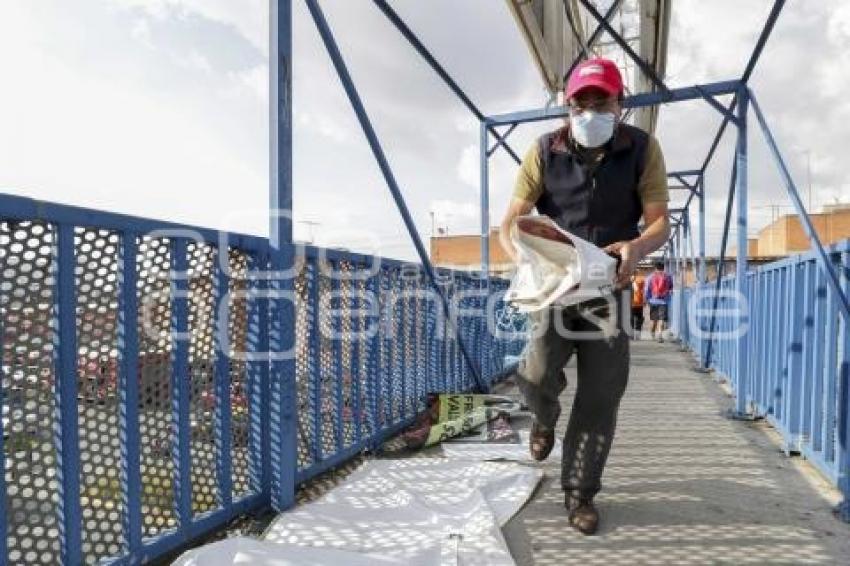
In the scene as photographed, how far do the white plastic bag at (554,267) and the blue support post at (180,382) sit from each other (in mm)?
1295

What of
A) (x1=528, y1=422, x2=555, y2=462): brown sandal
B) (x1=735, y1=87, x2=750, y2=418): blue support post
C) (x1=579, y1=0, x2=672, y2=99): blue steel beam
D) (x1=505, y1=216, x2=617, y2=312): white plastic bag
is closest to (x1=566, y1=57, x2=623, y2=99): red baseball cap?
(x1=505, y1=216, x2=617, y2=312): white plastic bag

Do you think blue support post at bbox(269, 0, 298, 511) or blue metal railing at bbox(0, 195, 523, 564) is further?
blue support post at bbox(269, 0, 298, 511)

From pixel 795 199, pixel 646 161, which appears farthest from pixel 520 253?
pixel 795 199

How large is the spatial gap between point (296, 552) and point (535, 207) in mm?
1733

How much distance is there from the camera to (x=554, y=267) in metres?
2.35

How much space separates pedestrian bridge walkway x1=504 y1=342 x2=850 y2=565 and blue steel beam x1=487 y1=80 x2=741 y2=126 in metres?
2.47

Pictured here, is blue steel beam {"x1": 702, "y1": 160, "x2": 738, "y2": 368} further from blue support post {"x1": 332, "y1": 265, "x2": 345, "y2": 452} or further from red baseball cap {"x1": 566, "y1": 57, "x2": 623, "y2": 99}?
blue support post {"x1": 332, "y1": 265, "x2": 345, "y2": 452}

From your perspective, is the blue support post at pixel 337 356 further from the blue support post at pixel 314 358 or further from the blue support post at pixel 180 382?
the blue support post at pixel 180 382

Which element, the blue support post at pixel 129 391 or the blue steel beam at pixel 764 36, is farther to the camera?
the blue steel beam at pixel 764 36

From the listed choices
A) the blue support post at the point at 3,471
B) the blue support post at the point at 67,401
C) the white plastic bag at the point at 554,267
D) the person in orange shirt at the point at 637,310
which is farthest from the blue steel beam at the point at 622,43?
the person in orange shirt at the point at 637,310

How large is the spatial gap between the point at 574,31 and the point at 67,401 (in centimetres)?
571

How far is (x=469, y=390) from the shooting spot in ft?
18.3

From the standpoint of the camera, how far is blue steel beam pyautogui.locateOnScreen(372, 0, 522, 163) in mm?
3694

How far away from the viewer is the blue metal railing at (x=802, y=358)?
2.73 metres
